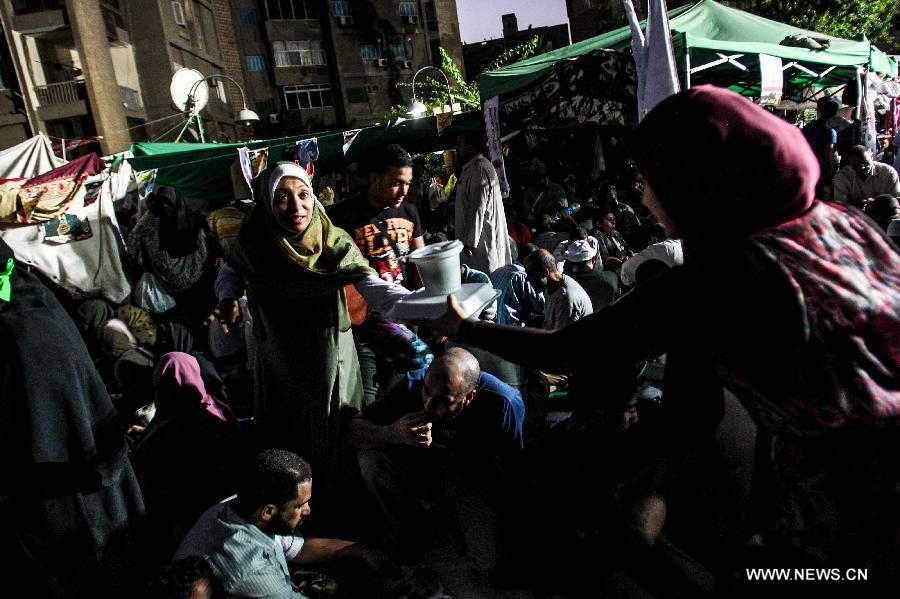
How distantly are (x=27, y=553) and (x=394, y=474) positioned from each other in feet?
4.85

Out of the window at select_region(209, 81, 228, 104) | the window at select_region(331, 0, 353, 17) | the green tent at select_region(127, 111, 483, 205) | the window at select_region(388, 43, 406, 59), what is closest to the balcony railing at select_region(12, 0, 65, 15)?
the window at select_region(209, 81, 228, 104)

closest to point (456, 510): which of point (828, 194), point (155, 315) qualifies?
point (155, 315)

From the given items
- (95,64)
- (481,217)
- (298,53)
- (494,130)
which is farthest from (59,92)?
(481,217)

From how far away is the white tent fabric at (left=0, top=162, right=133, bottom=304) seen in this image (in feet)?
22.0

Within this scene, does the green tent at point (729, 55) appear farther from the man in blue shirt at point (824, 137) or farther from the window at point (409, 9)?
the window at point (409, 9)

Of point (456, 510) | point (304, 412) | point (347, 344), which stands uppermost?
point (347, 344)

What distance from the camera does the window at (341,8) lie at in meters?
32.0

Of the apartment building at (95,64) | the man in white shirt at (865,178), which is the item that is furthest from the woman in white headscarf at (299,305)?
the apartment building at (95,64)

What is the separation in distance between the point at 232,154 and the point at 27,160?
2.50m

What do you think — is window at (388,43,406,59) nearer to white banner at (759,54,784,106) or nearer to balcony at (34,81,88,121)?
balcony at (34,81,88,121)

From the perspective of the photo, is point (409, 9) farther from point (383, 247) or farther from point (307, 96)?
point (383, 247)

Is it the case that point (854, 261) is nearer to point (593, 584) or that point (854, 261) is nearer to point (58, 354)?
point (593, 584)

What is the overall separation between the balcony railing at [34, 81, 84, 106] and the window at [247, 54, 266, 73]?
13765mm

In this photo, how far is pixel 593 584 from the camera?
2506 mm
